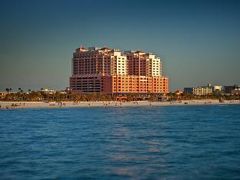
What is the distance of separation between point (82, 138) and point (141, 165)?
18137 millimetres

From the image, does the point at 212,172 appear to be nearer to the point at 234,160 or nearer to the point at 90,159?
the point at 234,160

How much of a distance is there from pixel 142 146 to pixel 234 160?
9860 mm

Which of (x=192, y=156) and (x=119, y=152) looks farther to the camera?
(x=119, y=152)

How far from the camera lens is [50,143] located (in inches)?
1652

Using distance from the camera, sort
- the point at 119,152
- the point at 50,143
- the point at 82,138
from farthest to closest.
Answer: the point at 82,138 < the point at 50,143 < the point at 119,152

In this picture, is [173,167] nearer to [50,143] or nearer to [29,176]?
[29,176]

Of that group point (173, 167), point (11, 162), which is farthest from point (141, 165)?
point (11, 162)

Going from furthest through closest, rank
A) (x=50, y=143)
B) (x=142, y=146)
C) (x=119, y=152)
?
(x=50, y=143), (x=142, y=146), (x=119, y=152)

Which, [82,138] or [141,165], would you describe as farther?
[82,138]

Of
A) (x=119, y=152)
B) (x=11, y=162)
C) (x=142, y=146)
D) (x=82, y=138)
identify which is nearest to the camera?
(x=11, y=162)

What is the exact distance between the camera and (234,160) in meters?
31.3

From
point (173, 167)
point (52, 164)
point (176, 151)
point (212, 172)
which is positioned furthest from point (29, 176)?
point (176, 151)

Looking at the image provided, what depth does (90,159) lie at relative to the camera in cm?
3198

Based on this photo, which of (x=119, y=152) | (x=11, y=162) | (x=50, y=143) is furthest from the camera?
(x=50, y=143)
